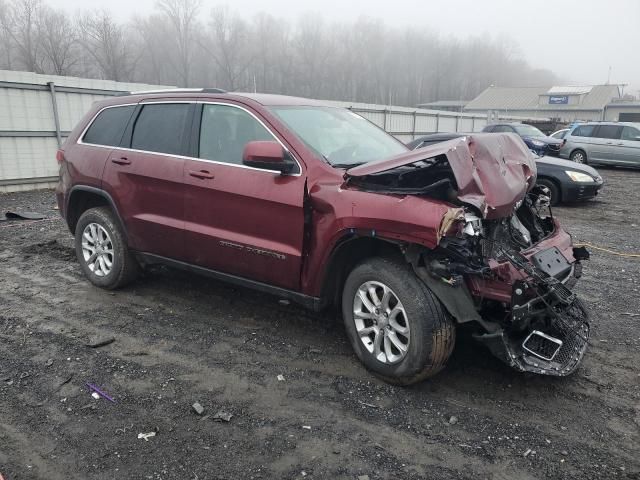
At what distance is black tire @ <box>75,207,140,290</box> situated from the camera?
4.94 metres

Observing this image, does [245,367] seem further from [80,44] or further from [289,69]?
[289,69]

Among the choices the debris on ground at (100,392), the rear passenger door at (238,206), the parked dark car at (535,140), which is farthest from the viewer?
the parked dark car at (535,140)

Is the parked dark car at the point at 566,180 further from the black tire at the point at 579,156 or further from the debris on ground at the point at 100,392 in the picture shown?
the black tire at the point at 579,156

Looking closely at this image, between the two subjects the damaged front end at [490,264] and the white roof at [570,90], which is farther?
the white roof at [570,90]

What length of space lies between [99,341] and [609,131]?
18820 mm

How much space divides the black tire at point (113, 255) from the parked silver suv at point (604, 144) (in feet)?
56.8

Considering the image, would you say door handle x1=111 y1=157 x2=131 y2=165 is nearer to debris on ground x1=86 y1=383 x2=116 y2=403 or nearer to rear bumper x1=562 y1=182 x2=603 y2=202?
debris on ground x1=86 y1=383 x2=116 y2=403

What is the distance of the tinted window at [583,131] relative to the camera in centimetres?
1836

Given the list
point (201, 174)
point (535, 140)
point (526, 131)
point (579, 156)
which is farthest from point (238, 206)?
point (579, 156)

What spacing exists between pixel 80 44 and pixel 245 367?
58.6m

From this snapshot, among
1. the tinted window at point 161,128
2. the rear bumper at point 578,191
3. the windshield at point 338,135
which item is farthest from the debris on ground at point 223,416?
the rear bumper at point 578,191

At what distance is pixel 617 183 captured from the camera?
48.0ft

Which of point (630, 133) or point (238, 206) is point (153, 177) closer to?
point (238, 206)

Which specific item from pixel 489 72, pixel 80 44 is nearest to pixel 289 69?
pixel 80 44
